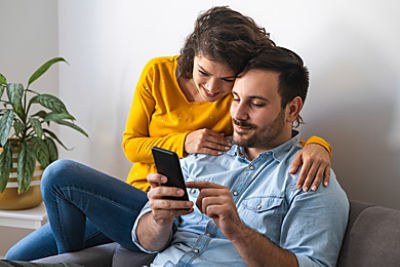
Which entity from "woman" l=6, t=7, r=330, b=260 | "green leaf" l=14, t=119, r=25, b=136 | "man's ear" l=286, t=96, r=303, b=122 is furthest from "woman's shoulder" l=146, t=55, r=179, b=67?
"green leaf" l=14, t=119, r=25, b=136

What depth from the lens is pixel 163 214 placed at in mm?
1195

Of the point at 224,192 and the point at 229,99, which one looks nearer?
the point at 224,192

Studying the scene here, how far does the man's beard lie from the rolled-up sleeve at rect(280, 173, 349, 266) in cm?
20

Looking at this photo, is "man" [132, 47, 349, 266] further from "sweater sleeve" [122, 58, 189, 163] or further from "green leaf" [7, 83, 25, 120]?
"green leaf" [7, 83, 25, 120]

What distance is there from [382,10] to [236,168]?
Result: 25.9 inches

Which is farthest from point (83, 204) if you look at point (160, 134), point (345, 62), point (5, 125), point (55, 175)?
point (345, 62)

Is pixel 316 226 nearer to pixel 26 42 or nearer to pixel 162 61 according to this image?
pixel 162 61

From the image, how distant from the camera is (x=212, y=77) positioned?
4.66ft

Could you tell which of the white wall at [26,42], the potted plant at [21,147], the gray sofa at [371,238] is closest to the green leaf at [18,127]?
the potted plant at [21,147]

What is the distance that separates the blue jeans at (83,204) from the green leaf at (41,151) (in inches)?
24.2

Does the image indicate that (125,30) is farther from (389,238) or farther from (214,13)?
(389,238)

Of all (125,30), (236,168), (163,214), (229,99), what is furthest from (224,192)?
A: (125,30)

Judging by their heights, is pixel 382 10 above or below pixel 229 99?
above

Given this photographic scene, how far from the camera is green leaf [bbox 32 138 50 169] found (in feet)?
6.81
